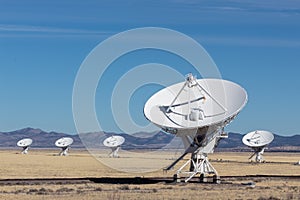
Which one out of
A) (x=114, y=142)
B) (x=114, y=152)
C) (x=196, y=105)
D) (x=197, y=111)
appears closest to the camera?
(x=197, y=111)

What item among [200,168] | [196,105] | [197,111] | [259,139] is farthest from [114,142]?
[197,111]

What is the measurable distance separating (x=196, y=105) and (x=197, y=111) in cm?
135

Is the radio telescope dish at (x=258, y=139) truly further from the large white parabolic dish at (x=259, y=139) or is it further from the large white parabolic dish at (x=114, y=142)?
the large white parabolic dish at (x=114, y=142)

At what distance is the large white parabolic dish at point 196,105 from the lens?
6253cm

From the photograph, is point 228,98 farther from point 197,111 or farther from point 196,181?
point 196,181

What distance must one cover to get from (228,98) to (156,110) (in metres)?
6.25

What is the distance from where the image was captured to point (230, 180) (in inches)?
2790

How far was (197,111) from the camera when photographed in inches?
2530

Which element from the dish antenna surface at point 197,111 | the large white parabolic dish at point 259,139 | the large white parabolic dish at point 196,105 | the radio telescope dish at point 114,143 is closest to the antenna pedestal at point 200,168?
the dish antenna surface at point 197,111

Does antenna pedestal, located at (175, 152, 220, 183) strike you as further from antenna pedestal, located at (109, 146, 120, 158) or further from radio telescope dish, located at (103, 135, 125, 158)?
antenna pedestal, located at (109, 146, 120, 158)

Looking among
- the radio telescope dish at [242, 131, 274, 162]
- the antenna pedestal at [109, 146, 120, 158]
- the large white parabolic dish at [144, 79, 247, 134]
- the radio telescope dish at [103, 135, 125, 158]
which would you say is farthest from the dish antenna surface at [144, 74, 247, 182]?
the antenna pedestal at [109, 146, 120, 158]

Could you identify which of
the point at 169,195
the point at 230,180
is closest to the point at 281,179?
the point at 230,180

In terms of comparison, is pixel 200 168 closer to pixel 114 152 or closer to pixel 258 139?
pixel 258 139

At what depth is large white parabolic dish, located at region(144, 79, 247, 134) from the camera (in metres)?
62.5
